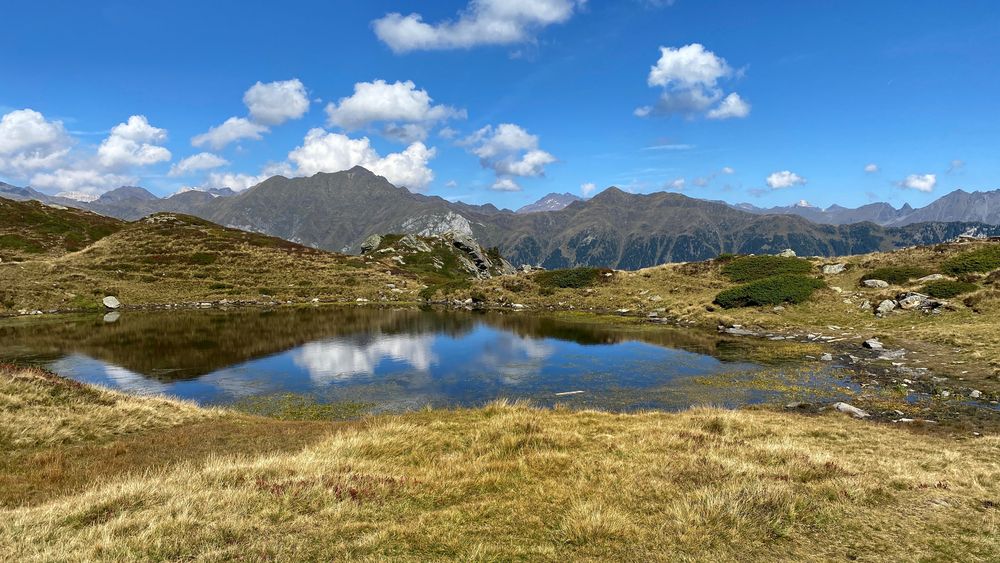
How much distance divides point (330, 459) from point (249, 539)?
5.28 m

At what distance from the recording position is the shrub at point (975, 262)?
186 feet

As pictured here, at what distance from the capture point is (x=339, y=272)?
11088cm

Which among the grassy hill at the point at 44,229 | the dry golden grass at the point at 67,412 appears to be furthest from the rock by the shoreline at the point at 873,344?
the grassy hill at the point at 44,229

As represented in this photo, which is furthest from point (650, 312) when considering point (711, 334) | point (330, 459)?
point (330, 459)

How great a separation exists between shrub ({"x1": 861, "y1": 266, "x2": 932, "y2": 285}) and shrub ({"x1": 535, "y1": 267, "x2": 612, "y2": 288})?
136 ft

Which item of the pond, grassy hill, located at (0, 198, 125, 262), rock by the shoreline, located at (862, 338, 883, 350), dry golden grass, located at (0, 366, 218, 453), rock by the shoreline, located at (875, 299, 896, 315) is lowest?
the pond

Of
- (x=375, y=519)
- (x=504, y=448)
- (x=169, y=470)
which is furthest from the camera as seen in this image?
(x=504, y=448)

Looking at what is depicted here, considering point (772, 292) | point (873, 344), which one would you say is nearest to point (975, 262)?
point (772, 292)

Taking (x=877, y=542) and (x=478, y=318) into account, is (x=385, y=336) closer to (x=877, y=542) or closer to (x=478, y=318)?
(x=478, y=318)

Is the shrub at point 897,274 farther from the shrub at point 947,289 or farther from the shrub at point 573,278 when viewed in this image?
the shrub at point 573,278

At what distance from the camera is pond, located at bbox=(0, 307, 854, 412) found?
3228 centimetres

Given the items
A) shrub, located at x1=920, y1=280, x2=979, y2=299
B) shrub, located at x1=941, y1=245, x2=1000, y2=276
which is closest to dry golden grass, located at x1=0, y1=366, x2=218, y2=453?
shrub, located at x1=920, y1=280, x2=979, y2=299

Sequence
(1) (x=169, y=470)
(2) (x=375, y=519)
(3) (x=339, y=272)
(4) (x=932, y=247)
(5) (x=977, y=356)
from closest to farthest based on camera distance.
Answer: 1. (2) (x=375, y=519)
2. (1) (x=169, y=470)
3. (5) (x=977, y=356)
4. (4) (x=932, y=247)
5. (3) (x=339, y=272)

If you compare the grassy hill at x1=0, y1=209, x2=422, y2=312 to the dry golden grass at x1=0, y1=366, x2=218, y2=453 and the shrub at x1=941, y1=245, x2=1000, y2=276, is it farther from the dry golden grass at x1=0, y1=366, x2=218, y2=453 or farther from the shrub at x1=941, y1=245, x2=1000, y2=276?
the shrub at x1=941, y1=245, x2=1000, y2=276
